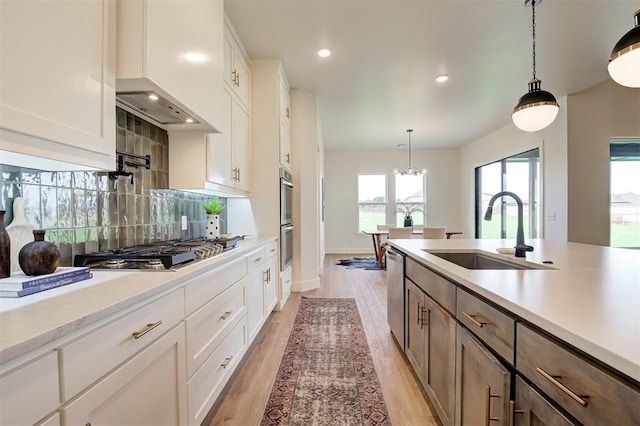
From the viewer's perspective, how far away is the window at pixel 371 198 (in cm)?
865

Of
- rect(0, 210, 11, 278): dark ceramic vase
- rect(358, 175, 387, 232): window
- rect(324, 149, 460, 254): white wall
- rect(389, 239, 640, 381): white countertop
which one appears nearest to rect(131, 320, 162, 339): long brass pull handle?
rect(0, 210, 11, 278): dark ceramic vase

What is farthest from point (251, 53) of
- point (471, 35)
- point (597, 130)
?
point (597, 130)

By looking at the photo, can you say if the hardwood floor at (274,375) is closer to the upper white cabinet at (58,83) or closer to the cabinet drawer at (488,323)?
the cabinet drawer at (488,323)

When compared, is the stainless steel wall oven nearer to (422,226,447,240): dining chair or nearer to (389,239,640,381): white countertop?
(389,239,640,381): white countertop

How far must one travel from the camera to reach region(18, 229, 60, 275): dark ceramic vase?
108 cm

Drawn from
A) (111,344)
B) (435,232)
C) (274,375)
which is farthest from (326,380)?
(435,232)

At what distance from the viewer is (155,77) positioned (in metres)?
1.40

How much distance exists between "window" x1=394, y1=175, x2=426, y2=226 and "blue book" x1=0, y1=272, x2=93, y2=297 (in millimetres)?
8031

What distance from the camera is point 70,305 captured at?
0.85 metres

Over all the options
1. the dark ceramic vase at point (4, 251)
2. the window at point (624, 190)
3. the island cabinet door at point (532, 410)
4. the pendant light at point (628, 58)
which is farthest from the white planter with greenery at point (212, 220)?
the window at point (624, 190)

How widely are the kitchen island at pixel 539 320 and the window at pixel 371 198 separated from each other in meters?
6.79

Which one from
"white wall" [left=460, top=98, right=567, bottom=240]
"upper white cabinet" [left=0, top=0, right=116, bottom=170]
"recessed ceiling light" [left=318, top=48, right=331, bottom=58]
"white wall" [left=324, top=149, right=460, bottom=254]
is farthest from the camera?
"white wall" [left=324, top=149, right=460, bottom=254]

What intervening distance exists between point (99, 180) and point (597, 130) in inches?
240

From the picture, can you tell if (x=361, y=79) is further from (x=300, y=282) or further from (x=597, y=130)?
(x=597, y=130)
